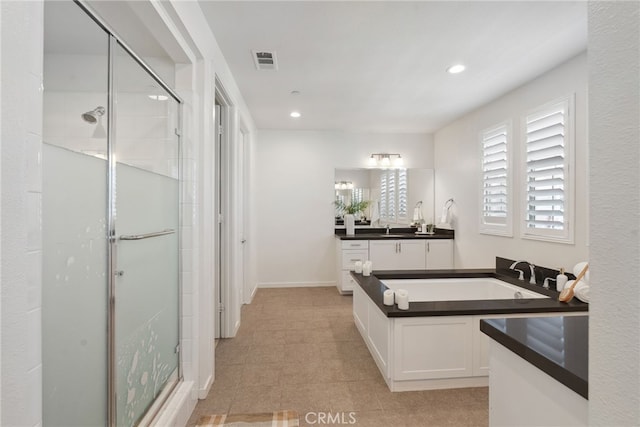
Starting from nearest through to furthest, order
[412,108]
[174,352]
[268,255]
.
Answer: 1. [174,352]
2. [412,108]
3. [268,255]

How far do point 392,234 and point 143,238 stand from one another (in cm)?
401

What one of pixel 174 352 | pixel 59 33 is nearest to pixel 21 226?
pixel 59 33

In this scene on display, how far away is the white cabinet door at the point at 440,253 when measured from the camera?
14.7 feet

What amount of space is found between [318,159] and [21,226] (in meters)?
4.33

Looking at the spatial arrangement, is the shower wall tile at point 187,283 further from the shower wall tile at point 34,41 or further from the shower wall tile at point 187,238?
the shower wall tile at point 34,41

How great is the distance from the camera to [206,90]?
204cm

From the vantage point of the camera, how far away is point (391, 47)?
2365mm

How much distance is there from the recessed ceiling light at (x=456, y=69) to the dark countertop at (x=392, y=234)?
7.75ft

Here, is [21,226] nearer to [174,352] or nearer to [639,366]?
[639,366]

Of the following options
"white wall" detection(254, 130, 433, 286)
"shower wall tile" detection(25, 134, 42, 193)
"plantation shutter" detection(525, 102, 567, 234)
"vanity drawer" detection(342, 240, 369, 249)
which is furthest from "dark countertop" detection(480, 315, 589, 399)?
"white wall" detection(254, 130, 433, 286)

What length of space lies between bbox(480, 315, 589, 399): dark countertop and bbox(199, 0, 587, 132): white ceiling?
1.87 metres

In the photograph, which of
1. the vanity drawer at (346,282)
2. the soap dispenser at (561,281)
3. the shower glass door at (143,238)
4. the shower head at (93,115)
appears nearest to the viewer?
the shower head at (93,115)

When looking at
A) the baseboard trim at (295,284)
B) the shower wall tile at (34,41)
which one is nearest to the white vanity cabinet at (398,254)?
the baseboard trim at (295,284)

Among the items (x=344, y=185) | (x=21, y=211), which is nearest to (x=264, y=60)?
(x=21, y=211)
